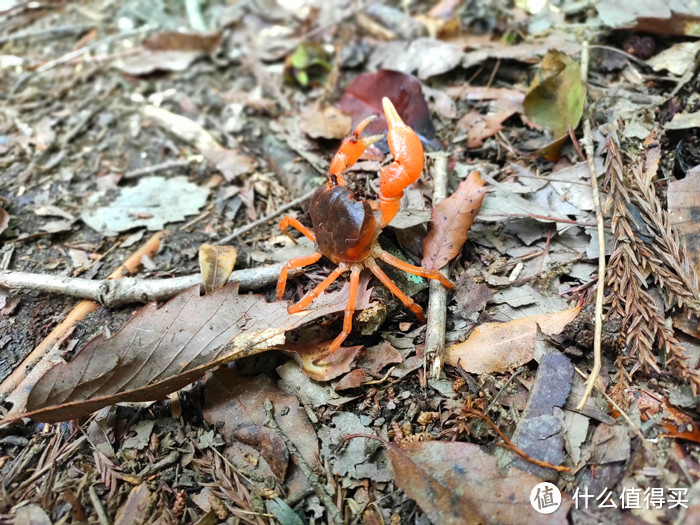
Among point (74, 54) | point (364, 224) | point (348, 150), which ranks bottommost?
point (364, 224)

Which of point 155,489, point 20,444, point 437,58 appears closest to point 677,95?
point 437,58

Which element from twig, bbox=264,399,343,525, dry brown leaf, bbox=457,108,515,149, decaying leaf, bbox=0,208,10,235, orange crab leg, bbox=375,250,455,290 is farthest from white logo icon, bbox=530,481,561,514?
decaying leaf, bbox=0,208,10,235

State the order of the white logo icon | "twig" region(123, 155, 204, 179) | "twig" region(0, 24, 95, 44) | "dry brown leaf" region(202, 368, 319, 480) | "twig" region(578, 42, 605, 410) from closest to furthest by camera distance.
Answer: the white logo icon, "twig" region(578, 42, 605, 410), "dry brown leaf" region(202, 368, 319, 480), "twig" region(123, 155, 204, 179), "twig" region(0, 24, 95, 44)

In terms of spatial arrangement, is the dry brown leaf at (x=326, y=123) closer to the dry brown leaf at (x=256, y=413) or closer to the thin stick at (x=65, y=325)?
the thin stick at (x=65, y=325)

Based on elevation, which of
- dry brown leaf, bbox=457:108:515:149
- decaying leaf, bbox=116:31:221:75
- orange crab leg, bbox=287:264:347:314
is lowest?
orange crab leg, bbox=287:264:347:314

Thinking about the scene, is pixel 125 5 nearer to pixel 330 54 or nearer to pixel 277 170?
pixel 330 54

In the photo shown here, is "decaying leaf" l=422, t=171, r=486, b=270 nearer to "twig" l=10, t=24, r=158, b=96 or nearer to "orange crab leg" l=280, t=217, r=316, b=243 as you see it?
"orange crab leg" l=280, t=217, r=316, b=243

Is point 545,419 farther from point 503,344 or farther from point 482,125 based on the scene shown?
point 482,125

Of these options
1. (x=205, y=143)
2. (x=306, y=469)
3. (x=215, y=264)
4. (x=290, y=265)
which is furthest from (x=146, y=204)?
(x=306, y=469)

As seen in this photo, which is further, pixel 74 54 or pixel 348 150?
pixel 74 54
